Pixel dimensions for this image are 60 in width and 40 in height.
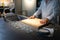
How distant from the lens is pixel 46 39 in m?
1.16

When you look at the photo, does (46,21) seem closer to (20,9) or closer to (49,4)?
(49,4)

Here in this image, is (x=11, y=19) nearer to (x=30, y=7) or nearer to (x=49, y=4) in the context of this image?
(x=49, y=4)

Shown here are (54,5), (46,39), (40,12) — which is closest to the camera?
(46,39)

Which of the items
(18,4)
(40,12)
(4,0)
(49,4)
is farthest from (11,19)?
(4,0)

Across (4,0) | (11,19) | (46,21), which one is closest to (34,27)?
(46,21)

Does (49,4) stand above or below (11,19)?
above

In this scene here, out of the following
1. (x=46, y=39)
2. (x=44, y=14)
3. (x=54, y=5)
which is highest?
(x=54, y=5)

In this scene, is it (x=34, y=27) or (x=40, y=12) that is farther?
(x=40, y=12)

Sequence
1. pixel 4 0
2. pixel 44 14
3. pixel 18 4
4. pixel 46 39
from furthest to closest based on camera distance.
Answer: pixel 4 0 → pixel 18 4 → pixel 44 14 → pixel 46 39

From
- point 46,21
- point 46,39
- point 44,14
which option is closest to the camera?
point 46,39

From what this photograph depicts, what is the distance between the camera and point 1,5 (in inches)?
243

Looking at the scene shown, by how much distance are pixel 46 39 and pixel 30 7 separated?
310 cm

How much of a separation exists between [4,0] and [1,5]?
1.08 ft

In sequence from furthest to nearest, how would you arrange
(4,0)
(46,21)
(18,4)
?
1. (4,0)
2. (18,4)
3. (46,21)
